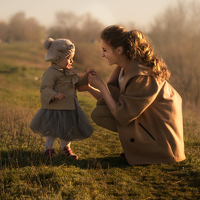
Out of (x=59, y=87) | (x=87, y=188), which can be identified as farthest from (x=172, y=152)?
(x=59, y=87)

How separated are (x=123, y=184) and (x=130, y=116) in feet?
2.68

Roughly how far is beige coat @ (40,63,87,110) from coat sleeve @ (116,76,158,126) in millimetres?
766

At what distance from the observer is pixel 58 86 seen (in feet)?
11.4

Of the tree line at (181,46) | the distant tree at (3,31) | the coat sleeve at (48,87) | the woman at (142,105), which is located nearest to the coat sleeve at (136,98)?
the woman at (142,105)

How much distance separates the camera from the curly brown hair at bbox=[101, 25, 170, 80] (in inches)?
126

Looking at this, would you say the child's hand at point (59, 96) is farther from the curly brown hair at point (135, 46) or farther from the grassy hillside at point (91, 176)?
the curly brown hair at point (135, 46)

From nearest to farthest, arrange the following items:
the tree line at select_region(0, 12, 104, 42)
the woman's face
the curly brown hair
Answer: the curly brown hair, the woman's face, the tree line at select_region(0, 12, 104, 42)

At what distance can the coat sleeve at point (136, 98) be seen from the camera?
307 cm

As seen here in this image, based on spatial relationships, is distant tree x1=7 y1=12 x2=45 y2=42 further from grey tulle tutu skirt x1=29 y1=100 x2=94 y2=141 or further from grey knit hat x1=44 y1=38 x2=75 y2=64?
grey tulle tutu skirt x1=29 y1=100 x2=94 y2=141

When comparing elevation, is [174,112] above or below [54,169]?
above

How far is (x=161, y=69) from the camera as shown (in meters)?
3.31

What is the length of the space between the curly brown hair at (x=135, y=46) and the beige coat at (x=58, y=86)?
27.0 inches

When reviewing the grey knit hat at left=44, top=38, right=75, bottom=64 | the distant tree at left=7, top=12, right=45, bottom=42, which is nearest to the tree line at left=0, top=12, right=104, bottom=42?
the distant tree at left=7, top=12, right=45, bottom=42

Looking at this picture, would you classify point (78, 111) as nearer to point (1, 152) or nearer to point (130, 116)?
point (130, 116)
